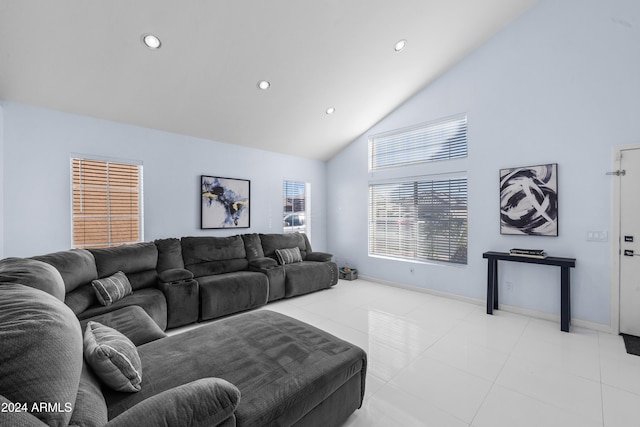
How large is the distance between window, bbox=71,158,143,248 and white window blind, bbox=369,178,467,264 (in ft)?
13.3

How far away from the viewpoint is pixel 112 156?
12.5 ft

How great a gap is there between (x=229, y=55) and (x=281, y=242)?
3.11m

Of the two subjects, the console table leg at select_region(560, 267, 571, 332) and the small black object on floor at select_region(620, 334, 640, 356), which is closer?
the small black object on floor at select_region(620, 334, 640, 356)

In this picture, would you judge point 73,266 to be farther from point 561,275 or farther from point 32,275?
point 561,275

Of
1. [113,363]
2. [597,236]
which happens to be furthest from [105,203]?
[597,236]

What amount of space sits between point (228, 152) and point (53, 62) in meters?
2.42

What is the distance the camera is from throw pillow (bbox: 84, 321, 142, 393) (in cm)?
134

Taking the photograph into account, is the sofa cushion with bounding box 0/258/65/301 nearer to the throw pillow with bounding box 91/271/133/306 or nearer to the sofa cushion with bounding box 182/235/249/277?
the throw pillow with bounding box 91/271/133/306

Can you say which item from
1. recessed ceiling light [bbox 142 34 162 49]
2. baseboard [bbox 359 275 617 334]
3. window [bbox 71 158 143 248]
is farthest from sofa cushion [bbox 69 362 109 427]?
baseboard [bbox 359 275 617 334]

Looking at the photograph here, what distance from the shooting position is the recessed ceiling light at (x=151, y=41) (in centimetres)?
279

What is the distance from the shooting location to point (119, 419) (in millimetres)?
1024

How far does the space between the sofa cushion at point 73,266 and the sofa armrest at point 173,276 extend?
65 centimetres

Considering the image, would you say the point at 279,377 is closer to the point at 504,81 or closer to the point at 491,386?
the point at 491,386

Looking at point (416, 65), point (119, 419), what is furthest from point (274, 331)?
point (416, 65)
